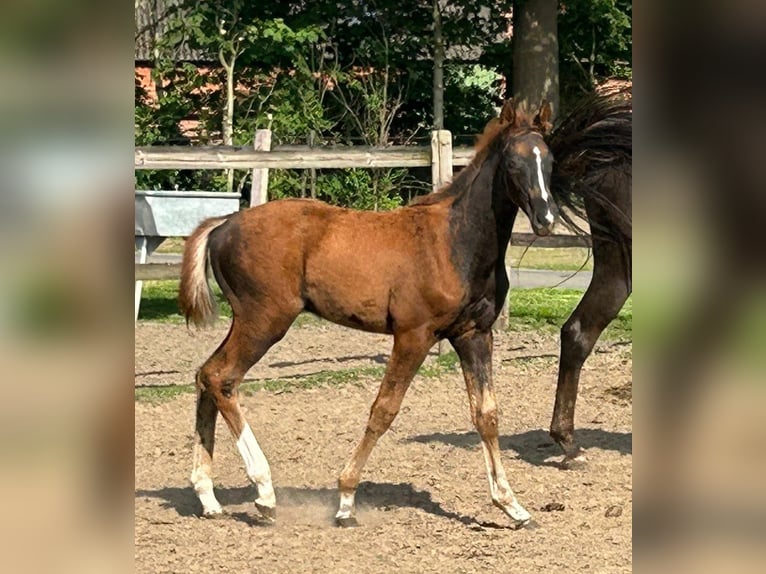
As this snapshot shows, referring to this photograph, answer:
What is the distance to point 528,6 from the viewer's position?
1769 cm

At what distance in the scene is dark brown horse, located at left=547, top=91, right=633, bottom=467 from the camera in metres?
5.14

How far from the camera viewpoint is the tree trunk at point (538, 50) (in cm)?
1766

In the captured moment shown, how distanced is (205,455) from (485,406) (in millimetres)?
1334

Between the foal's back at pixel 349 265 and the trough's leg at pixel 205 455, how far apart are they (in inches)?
21.0

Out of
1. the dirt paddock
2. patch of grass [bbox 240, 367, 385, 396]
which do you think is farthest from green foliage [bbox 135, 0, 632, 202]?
the dirt paddock

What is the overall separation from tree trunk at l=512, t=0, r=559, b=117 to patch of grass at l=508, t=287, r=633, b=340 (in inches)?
243

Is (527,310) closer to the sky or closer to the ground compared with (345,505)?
closer to the ground

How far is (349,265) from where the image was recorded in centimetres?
505

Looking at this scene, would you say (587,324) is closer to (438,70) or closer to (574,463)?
(574,463)

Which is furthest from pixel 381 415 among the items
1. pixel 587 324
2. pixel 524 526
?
pixel 587 324
